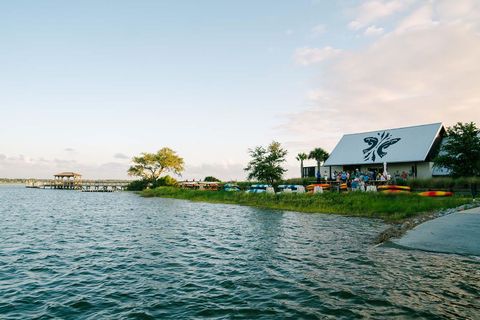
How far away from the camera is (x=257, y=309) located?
25.5 feet

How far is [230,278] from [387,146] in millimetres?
38211

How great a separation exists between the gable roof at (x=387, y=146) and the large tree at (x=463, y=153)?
7443mm

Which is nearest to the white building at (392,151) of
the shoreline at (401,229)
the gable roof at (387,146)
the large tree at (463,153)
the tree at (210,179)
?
the gable roof at (387,146)

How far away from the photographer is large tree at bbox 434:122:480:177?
28.7 m

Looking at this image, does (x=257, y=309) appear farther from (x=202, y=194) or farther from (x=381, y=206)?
(x=202, y=194)

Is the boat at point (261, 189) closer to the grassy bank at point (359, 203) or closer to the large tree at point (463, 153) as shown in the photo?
the grassy bank at point (359, 203)

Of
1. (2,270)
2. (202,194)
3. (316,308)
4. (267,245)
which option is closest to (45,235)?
(2,270)

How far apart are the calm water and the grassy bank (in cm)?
821

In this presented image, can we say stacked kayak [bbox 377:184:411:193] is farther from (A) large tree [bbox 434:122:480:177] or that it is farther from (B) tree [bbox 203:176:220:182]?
(B) tree [bbox 203:176:220:182]

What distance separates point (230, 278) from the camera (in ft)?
33.8

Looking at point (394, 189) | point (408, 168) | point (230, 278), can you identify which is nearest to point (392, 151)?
point (408, 168)

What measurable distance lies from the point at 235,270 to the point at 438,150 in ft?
123

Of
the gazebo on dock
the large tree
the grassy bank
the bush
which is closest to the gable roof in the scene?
the large tree

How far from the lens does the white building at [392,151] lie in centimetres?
3897
